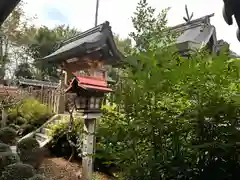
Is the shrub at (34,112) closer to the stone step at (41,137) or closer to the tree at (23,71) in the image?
the stone step at (41,137)

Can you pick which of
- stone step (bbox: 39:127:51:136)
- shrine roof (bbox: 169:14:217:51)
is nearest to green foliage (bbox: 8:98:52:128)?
stone step (bbox: 39:127:51:136)

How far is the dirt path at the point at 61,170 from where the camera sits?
16.6 ft

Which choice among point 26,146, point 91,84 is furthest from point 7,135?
point 91,84

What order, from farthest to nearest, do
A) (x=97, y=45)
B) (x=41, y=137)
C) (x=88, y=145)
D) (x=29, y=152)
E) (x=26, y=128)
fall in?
(x=26, y=128) → (x=41, y=137) → (x=97, y=45) → (x=29, y=152) → (x=88, y=145)

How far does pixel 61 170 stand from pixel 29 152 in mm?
725

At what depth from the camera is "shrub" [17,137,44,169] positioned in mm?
5160

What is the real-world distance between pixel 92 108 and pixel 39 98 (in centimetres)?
742

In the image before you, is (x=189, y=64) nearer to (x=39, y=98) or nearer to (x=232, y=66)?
(x=232, y=66)

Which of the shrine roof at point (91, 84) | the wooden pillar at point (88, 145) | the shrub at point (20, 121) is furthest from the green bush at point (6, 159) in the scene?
the shrub at point (20, 121)

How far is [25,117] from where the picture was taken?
9219mm

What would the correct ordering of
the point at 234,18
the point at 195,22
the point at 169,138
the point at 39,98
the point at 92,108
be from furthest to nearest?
the point at 39,98 < the point at 195,22 < the point at 92,108 < the point at 169,138 < the point at 234,18

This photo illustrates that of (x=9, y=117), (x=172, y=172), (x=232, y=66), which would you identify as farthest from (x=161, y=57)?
(x=9, y=117)

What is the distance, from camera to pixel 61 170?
5.40 m

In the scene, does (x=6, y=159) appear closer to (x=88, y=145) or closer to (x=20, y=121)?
(x=88, y=145)
